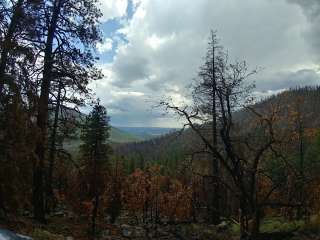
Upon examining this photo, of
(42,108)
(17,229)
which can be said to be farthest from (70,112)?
(17,229)

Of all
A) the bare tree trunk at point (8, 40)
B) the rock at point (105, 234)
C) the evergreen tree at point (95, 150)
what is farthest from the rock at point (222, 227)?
the bare tree trunk at point (8, 40)

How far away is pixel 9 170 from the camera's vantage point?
11.6 meters

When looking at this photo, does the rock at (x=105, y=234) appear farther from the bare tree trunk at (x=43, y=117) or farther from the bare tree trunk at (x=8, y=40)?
the bare tree trunk at (x=8, y=40)

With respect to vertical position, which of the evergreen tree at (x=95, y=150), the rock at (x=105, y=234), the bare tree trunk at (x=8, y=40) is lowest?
the rock at (x=105, y=234)

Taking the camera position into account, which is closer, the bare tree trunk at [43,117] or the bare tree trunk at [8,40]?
the bare tree trunk at [8,40]

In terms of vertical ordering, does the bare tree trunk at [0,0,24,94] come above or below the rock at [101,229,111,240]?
above

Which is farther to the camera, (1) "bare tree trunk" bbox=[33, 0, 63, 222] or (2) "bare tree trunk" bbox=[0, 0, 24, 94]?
(1) "bare tree trunk" bbox=[33, 0, 63, 222]

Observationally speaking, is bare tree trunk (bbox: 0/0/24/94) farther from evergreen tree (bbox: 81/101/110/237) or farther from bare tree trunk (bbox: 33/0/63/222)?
evergreen tree (bbox: 81/101/110/237)

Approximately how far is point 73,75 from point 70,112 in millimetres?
1759

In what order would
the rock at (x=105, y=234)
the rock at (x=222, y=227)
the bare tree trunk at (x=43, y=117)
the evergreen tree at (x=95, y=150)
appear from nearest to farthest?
the bare tree trunk at (x=43, y=117), the rock at (x=222, y=227), the rock at (x=105, y=234), the evergreen tree at (x=95, y=150)

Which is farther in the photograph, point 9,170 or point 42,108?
point 42,108

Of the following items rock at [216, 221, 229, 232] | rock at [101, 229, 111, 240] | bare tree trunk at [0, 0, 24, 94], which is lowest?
rock at [101, 229, 111, 240]

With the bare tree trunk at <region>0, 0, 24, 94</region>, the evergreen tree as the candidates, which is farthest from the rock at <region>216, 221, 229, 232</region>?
the bare tree trunk at <region>0, 0, 24, 94</region>

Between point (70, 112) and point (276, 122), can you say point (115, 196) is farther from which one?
point (276, 122)
